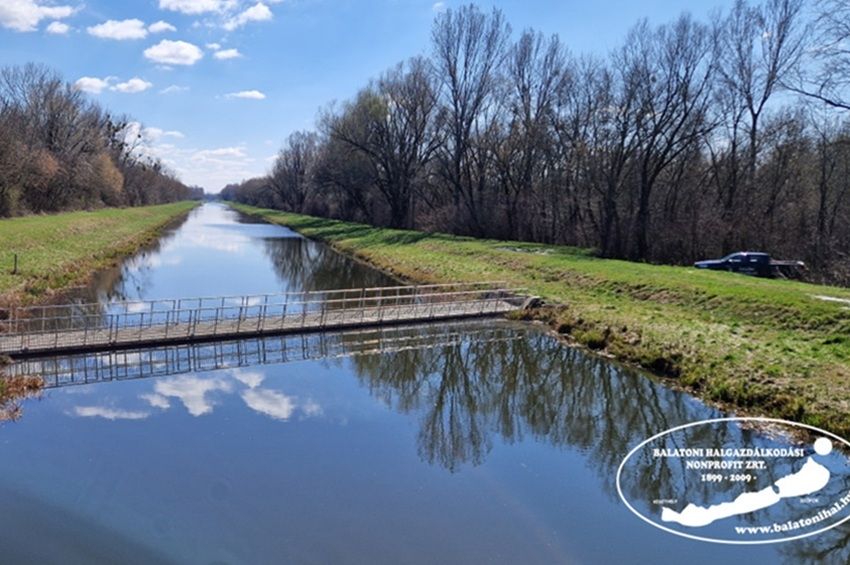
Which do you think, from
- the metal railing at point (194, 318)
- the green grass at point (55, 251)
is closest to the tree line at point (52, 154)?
the green grass at point (55, 251)

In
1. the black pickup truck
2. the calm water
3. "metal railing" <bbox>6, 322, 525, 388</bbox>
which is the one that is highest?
the black pickup truck

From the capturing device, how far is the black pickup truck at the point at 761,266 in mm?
26312

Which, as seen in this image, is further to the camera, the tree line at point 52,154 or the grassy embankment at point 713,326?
the tree line at point 52,154

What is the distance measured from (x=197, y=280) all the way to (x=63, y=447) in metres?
20.5

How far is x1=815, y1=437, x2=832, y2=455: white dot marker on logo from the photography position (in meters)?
10.3

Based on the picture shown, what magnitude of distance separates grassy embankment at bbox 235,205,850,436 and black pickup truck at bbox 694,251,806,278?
3040 millimetres

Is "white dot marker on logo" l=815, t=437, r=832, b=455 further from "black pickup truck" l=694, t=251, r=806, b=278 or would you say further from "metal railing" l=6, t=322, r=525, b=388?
"black pickup truck" l=694, t=251, r=806, b=278

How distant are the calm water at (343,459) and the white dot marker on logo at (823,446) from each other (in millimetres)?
2368

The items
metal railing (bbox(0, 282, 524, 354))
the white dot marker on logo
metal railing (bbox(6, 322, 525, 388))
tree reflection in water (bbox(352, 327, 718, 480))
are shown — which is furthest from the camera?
metal railing (bbox(0, 282, 524, 354))

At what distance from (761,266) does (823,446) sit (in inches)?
715

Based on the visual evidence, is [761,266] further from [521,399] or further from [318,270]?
[318,270]

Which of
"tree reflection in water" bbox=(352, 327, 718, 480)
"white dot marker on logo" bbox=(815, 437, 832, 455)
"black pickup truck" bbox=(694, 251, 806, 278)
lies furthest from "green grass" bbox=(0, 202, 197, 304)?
"black pickup truck" bbox=(694, 251, 806, 278)

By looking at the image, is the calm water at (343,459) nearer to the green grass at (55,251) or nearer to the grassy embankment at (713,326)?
the grassy embankment at (713,326)

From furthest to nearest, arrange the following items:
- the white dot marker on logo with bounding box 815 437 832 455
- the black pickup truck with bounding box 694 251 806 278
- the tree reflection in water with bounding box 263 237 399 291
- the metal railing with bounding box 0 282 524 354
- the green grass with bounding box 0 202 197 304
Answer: the tree reflection in water with bounding box 263 237 399 291, the black pickup truck with bounding box 694 251 806 278, the green grass with bounding box 0 202 197 304, the metal railing with bounding box 0 282 524 354, the white dot marker on logo with bounding box 815 437 832 455
